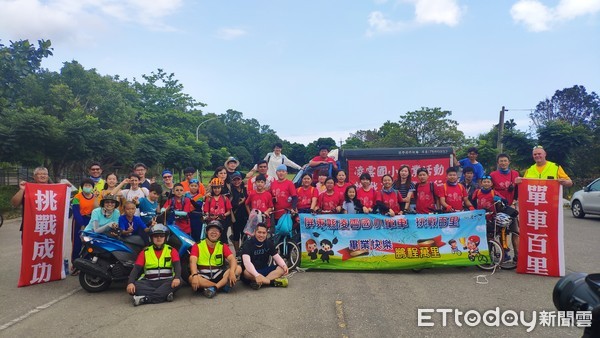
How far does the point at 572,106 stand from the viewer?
176 ft

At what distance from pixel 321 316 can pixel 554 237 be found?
408 cm

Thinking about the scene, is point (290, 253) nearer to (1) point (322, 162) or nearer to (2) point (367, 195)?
(2) point (367, 195)

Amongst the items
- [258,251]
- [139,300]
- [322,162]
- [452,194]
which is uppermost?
[322,162]

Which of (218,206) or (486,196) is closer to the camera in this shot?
(218,206)

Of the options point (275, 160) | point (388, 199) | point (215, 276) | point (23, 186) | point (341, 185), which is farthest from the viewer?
point (275, 160)

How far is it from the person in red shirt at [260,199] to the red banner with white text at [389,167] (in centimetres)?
410

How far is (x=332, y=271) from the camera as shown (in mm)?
6367

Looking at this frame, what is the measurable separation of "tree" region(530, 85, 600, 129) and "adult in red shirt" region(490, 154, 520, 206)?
53.3m

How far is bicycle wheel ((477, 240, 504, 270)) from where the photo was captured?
625 cm

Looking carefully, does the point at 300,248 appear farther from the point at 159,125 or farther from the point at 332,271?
the point at 159,125

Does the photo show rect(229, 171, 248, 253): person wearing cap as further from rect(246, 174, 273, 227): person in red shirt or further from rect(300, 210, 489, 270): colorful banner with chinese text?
rect(300, 210, 489, 270): colorful banner with chinese text

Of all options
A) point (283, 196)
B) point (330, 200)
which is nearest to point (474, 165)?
point (330, 200)

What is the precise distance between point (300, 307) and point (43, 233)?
13.2ft

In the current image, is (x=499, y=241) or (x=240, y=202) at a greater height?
(x=240, y=202)
